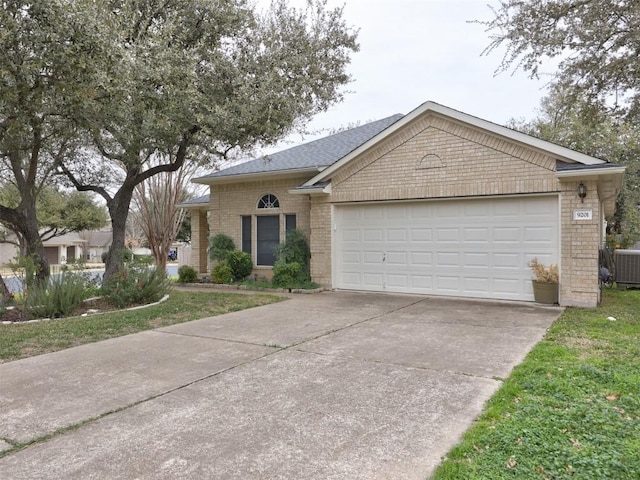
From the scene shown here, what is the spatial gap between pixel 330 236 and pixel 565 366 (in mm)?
7941

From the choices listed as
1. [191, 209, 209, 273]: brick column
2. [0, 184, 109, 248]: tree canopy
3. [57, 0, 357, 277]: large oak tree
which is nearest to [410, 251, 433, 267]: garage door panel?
[57, 0, 357, 277]: large oak tree

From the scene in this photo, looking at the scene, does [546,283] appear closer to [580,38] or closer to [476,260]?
[476,260]

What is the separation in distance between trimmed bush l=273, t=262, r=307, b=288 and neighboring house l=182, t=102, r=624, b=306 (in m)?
0.44

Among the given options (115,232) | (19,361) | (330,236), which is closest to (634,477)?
(19,361)

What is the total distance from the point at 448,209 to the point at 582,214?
2.85 metres

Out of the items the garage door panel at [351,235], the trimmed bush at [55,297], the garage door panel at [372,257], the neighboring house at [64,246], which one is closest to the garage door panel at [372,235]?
the garage door panel at [351,235]

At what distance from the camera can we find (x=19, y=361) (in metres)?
5.63

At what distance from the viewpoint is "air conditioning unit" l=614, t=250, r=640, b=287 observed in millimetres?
12852

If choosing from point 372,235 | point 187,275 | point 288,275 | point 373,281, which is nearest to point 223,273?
point 187,275

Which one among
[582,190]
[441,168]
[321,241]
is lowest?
[321,241]

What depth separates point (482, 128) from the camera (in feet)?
A: 33.2

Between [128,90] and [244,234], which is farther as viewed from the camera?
[244,234]

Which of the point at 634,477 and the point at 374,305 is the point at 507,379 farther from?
the point at 374,305

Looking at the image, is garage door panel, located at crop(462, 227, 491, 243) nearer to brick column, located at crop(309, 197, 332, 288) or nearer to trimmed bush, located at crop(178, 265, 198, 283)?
brick column, located at crop(309, 197, 332, 288)
